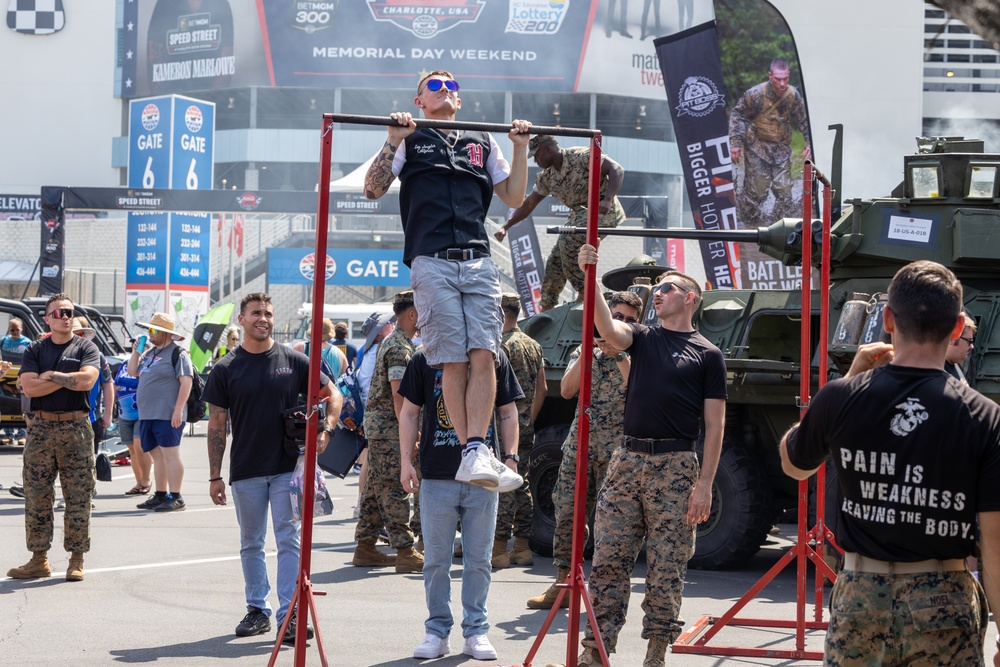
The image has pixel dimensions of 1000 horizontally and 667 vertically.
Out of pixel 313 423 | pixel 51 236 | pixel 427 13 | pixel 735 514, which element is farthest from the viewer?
pixel 427 13

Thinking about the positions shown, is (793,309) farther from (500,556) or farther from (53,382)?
(53,382)

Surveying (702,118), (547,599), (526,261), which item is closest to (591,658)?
(547,599)

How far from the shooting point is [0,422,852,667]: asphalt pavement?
6.78m

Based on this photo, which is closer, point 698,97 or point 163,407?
point 163,407

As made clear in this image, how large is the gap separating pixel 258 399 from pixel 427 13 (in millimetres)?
50404

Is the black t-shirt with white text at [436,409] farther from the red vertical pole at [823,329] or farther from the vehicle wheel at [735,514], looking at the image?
the vehicle wheel at [735,514]

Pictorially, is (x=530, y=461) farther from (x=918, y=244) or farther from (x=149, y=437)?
(x=149, y=437)

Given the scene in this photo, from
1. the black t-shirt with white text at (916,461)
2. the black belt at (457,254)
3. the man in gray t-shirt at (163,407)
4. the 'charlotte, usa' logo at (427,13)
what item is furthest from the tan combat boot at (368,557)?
the 'charlotte, usa' logo at (427,13)

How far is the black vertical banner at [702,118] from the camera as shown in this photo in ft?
51.9

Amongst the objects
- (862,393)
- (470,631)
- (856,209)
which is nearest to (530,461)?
(856,209)

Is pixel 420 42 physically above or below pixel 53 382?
above

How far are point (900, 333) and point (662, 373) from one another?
2.37 metres

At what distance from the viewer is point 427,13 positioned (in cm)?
5559

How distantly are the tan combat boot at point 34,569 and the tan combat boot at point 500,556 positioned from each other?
10.3 feet
